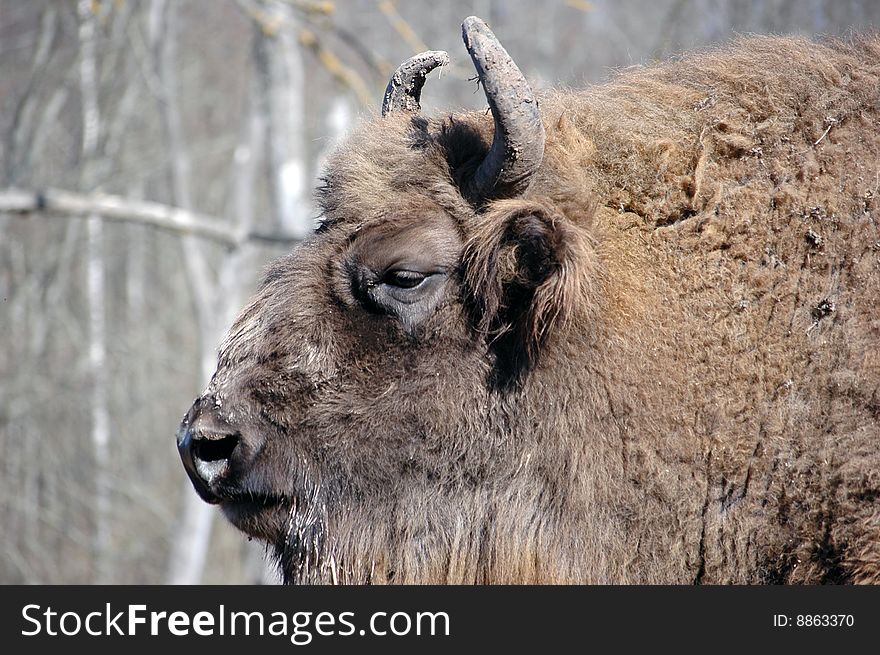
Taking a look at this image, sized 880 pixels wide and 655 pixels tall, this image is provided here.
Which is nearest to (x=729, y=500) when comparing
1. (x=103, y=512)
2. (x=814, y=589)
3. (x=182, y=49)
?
(x=814, y=589)

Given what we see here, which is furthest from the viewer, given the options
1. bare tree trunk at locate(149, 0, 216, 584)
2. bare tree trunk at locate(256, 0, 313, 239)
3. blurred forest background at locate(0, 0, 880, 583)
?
bare tree trunk at locate(149, 0, 216, 584)

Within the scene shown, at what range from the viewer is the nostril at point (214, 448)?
12.3 ft

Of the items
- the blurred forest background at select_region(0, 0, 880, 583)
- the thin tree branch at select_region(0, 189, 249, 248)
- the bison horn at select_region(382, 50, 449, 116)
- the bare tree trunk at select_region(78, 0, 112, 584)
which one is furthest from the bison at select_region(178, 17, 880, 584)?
the bare tree trunk at select_region(78, 0, 112, 584)

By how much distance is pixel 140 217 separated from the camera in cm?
865

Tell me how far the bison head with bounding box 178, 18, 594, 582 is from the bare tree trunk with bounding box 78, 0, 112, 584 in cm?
921

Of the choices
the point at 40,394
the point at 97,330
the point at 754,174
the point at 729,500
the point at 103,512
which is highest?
the point at 97,330

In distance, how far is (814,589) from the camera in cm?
330

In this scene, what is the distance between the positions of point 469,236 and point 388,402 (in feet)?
2.29

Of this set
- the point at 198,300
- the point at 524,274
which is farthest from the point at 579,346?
the point at 198,300

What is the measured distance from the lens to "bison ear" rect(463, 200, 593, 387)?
3506 millimetres

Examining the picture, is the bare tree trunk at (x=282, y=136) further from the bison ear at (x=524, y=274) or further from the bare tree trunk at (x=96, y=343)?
the bison ear at (x=524, y=274)

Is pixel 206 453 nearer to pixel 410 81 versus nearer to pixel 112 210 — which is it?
pixel 410 81

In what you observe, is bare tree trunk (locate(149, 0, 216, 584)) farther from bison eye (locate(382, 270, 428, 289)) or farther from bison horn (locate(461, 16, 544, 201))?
bison horn (locate(461, 16, 544, 201))

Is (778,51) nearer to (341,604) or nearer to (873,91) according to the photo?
(873,91)
